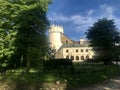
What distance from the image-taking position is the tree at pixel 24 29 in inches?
1222

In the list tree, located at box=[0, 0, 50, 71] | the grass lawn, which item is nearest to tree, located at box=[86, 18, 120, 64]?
tree, located at box=[0, 0, 50, 71]

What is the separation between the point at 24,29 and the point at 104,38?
63.8 feet

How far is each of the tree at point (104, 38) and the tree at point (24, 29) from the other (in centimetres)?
1661

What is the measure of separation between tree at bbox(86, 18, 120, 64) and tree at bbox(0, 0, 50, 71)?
1661cm

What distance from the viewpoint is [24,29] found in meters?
31.5

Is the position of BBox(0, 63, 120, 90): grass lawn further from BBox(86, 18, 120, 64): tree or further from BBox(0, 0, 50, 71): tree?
BBox(86, 18, 120, 64): tree

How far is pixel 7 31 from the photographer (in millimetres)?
31922

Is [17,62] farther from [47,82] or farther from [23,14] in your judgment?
[47,82]

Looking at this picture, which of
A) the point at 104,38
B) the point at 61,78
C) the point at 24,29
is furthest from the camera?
the point at 104,38

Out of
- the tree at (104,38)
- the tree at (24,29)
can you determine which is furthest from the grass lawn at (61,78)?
the tree at (104,38)

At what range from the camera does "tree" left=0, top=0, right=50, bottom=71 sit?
31.0 metres

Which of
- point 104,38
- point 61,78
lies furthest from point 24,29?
point 104,38

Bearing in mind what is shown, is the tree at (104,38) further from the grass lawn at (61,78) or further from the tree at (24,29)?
the grass lawn at (61,78)

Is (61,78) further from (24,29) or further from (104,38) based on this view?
(104,38)
